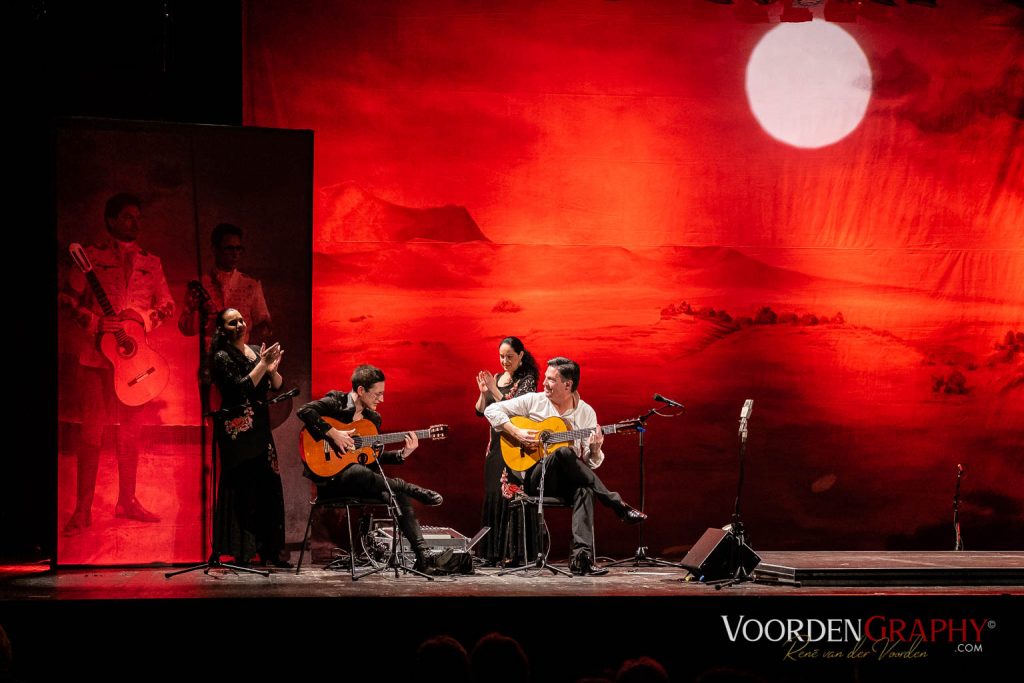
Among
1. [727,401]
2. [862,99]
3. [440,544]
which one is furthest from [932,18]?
[440,544]

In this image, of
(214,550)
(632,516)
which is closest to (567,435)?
(632,516)

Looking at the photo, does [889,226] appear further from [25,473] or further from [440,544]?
[25,473]

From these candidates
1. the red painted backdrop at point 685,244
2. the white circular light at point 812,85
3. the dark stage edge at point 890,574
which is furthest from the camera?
the white circular light at point 812,85

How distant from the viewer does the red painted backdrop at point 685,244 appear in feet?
25.1

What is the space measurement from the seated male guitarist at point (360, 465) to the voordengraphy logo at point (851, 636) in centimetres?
186

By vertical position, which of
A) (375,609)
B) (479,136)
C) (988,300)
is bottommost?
(375,609)

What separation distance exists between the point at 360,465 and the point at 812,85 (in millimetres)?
4673

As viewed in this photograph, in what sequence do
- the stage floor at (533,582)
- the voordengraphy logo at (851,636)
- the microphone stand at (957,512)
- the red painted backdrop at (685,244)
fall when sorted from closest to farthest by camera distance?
the voordengraphy logo at (851,636) < the stage floor at (533,582) < the microphone stand at (957,512) < the red painted backdrop at (685,244)

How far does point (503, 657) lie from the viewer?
3658 millimetres

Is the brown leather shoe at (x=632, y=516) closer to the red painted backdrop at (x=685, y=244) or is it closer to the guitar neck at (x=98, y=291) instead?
the red painted backdrop at (x=685, y=244)

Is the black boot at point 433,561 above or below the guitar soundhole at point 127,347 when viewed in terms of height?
below

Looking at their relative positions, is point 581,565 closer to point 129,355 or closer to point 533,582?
point 533,582

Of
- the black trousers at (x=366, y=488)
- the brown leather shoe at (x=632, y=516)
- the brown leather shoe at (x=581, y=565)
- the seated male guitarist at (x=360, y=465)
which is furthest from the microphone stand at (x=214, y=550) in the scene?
the brown leather shoe at (x=632, y=516)

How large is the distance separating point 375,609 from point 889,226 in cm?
519
